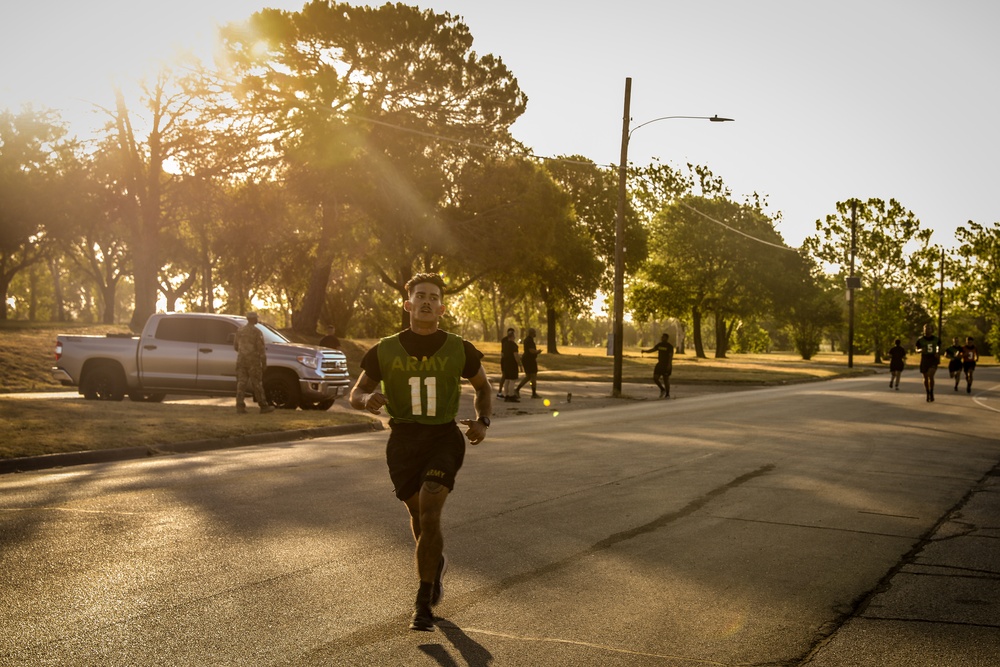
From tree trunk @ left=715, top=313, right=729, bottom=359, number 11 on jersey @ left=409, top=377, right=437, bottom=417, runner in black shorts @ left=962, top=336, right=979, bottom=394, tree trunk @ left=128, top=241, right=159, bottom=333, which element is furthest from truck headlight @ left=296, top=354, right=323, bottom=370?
tree trunk @ left=715, top=313, right=729, bottom=359

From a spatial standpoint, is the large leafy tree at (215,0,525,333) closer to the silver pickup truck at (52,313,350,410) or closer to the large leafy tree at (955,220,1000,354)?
the silver pickup truck at (52,313,350,410)

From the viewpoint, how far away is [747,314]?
82.4m

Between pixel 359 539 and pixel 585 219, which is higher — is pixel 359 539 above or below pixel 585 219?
below

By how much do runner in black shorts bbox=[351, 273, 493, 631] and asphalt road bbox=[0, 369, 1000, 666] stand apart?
1.75 feet

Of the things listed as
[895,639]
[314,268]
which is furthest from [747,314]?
[895,639]

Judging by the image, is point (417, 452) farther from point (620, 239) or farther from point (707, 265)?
point (707, 265)

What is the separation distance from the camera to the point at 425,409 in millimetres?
5656

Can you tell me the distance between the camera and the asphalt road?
519 cm

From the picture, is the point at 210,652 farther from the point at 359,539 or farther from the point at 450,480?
the point at 359,539

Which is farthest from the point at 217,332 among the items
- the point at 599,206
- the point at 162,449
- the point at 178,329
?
the point at 599,206

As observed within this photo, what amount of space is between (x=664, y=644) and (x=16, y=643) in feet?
10.1

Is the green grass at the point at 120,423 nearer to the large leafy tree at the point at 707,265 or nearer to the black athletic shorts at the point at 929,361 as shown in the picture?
the black athletic shorts at the point at 929,361

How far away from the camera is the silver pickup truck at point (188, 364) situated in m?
21.8

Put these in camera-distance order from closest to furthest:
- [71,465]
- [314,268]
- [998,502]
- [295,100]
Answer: [998,502], [71,465], [295,100], [314,268]
